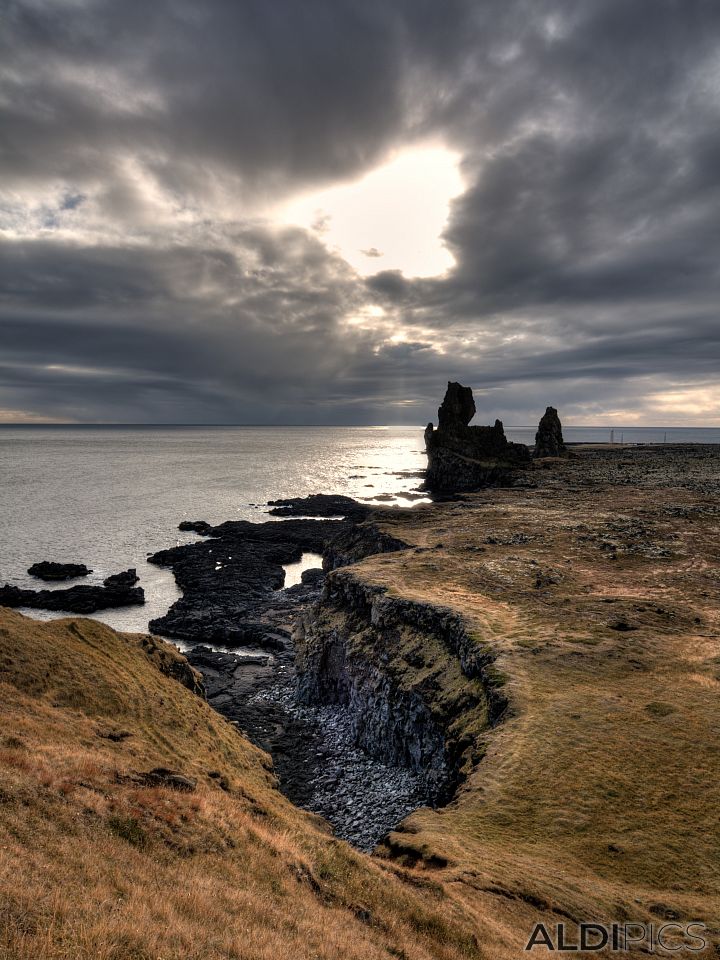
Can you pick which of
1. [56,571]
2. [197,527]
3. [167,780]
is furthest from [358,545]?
→ [197,527]

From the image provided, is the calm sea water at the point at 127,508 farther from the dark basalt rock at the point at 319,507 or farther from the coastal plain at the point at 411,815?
the coastal plain at the point at 411,815

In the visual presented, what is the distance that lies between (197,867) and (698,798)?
16.8 meters

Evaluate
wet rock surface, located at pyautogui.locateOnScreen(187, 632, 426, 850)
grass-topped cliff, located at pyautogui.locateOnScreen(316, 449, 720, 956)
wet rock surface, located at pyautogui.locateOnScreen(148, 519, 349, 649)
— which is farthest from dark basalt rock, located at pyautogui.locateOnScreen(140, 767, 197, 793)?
wet rock surface, located at pyautogui.locateOnScreen(148, 519, 349, 649)

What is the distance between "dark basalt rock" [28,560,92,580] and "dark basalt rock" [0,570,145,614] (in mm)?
4533

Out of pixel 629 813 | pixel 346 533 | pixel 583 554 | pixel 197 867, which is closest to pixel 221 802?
pixel 197 867

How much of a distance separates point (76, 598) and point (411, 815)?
2017 inches

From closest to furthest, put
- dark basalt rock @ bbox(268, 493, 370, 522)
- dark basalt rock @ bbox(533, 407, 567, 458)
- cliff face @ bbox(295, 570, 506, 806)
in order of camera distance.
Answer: cliff face @ bbox(295, 570, 506, 806), dark basalt rock @ bbox(268, 493, 370, 522), dark basalt rock @ bbox(533, 407, 567, 458)

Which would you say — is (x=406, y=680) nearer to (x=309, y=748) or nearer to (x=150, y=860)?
(x=309, y=748)

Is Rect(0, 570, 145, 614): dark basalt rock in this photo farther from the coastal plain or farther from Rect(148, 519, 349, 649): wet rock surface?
the coastal plain

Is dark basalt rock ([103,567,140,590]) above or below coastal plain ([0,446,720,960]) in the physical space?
below

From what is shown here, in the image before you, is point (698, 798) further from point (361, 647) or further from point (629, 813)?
point (361, 647)

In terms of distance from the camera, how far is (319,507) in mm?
117500

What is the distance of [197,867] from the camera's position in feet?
40.0

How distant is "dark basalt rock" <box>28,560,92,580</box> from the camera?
214 ft
